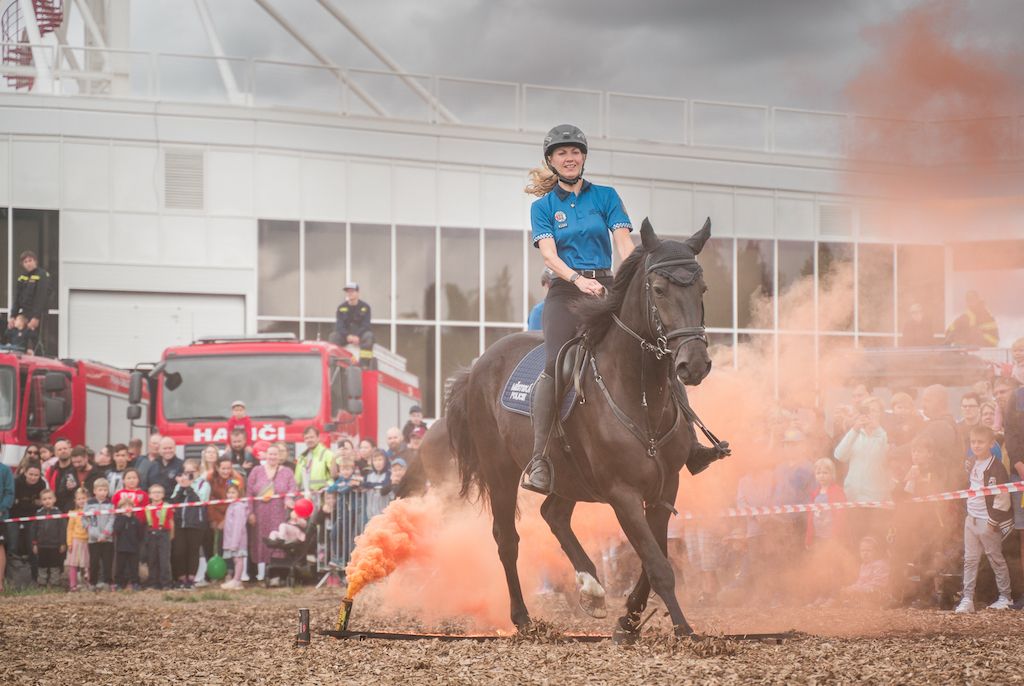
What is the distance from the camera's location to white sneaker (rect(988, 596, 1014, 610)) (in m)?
11.1

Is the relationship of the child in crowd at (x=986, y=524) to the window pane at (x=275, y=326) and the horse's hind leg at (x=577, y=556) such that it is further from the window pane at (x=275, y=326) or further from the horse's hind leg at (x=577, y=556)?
the window pane at (x=275, y=326)

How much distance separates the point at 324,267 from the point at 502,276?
4.62 m

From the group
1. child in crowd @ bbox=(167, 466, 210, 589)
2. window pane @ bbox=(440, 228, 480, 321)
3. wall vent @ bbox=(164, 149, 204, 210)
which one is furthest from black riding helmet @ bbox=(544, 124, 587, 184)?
window pane @ bbox=(440, 228, 480, 321)

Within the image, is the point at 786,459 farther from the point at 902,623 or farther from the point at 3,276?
the point at 3,276

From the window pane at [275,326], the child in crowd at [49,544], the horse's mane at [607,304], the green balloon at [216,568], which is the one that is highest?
the window pane at [275,326]

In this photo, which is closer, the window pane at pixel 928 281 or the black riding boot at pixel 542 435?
the black riding boot at pixel 542 435

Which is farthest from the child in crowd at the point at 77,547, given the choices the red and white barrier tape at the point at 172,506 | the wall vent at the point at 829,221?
the wall vent at the point at 829,221

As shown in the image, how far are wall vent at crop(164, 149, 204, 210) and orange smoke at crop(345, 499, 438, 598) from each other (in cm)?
2273

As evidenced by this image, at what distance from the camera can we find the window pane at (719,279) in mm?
34581

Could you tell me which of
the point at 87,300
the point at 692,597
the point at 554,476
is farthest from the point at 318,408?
the point at 87,300

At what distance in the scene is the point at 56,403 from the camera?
20.7 m

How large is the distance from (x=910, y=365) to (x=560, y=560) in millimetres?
6053

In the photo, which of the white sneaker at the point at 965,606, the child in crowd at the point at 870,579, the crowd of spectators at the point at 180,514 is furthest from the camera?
the crowd of spectators at the point at 180,514

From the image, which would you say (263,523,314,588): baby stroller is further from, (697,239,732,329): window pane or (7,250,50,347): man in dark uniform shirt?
(697,239,732,329): window pane
